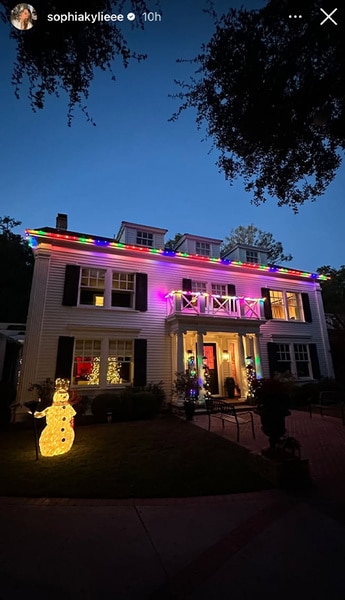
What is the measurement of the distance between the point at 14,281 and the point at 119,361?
16.3 m

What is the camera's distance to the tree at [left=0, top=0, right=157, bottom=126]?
3.84 metres

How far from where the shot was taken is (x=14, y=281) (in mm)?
21984

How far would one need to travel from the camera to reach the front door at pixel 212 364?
1273 cm

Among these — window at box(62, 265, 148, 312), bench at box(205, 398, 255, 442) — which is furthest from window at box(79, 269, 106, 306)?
bench at box(205, 398, 255, 442)

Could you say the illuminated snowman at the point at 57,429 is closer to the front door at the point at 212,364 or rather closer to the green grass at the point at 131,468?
the green grass at the point at 131,468

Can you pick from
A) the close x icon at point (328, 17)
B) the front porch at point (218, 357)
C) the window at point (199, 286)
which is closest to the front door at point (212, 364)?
the front porch at point (218, 357)

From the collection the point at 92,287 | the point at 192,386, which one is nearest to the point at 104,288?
the point at 92,287

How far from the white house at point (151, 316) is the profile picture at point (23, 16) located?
747cm

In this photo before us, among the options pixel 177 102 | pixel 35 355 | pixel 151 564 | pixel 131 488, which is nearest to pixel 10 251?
pixel 35 355

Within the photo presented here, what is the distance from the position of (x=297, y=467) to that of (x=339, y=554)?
1.73 m

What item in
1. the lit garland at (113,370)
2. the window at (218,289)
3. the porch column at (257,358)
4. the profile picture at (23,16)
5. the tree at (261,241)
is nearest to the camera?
the profile picture at (23,16)

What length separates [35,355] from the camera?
958 centimetres

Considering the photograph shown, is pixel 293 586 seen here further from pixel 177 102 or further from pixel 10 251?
pixel 10 251

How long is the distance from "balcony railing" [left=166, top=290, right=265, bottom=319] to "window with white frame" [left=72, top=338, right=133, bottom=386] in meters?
2.69
